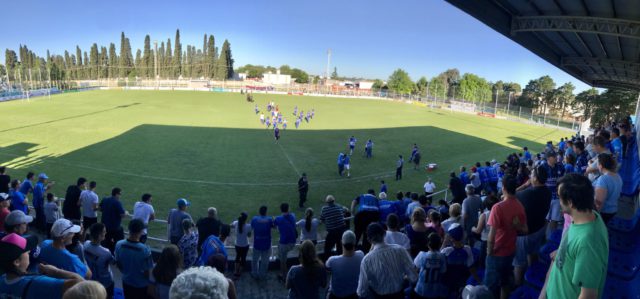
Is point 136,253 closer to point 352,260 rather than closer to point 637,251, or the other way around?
point 352,260

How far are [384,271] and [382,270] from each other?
3 centimetres

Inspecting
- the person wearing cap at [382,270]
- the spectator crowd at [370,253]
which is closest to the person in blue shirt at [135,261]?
the spectator crowd at [370,253]

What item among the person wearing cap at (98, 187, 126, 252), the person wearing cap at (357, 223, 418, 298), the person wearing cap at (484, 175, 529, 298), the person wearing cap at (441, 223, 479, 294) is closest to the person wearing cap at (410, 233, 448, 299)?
the person wearing cap at (441, 223, 479, 294)

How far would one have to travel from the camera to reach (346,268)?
443 cm

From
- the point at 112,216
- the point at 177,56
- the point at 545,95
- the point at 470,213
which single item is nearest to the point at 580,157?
the point at 470,213

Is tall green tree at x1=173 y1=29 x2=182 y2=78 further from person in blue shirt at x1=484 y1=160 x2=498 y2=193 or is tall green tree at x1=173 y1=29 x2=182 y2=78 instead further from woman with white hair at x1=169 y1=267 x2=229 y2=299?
woman with white hair at x1=169 y1=267 x2=229 y2=299

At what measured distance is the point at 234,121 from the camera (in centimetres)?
3662

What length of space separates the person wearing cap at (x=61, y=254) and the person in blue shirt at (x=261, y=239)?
11.0ft

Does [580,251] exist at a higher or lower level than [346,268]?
higher

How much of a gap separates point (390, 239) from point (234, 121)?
108 feet

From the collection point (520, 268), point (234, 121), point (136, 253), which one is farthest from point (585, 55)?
point (234, 121)

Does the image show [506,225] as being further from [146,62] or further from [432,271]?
[146,62]

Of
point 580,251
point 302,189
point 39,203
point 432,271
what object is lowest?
point 302,189

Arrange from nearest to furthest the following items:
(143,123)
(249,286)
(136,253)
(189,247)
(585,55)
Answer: (136,253) < (189,247) < (249,286) < (585,55) < (143,123)
